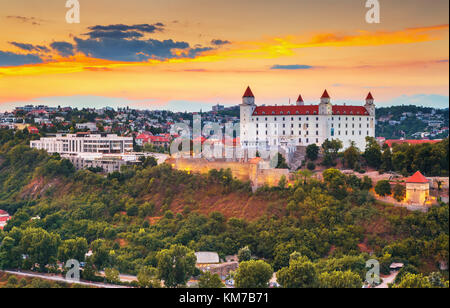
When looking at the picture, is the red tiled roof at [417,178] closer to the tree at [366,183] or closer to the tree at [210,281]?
the tree at [366,183]

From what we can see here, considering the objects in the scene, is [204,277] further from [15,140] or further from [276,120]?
[15,140]

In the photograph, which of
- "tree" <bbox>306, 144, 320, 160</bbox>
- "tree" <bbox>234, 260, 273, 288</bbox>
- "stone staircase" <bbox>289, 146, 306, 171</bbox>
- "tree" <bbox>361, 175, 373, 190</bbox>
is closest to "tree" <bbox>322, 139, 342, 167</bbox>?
"tree" <bbox>306, 144, 320, 160</bbox>

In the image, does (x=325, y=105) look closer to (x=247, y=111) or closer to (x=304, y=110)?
(x=304, y=110)

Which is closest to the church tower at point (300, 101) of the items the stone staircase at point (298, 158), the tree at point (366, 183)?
the stone staircase at point (298, 158)

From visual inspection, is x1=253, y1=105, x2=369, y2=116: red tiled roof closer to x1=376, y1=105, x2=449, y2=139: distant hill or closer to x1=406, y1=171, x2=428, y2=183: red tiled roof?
x1=406, y1=171, x2=428, y2=183: red tiled roof

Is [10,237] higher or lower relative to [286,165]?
lower

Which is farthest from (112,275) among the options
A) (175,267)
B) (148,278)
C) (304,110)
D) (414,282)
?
(304,110)
